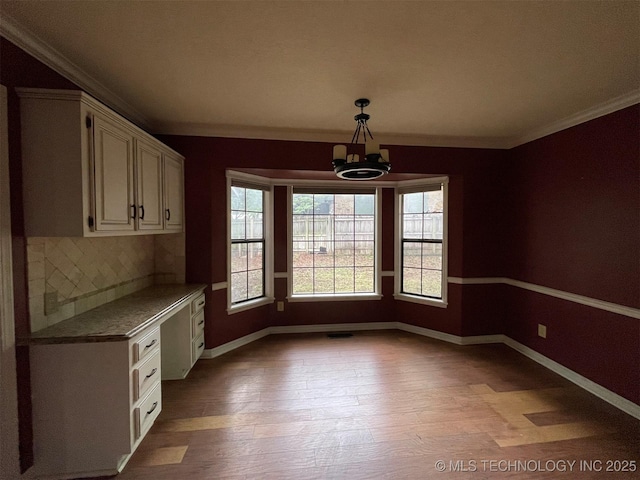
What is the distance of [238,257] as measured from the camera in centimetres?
353

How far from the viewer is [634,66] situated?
1882 mm

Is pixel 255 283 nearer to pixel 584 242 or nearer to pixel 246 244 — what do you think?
pixel 246 244

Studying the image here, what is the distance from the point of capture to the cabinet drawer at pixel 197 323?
2.78m

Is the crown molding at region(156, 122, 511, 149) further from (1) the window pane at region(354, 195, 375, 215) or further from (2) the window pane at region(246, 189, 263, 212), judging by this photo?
(1) the window pane at region(354, 195, 375, 215)

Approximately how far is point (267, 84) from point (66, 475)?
2870mm

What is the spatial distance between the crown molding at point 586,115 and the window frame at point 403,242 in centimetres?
98

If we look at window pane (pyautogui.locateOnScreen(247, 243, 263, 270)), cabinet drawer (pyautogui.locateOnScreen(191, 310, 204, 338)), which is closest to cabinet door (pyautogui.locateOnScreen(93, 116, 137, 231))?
cabinet drawer (pyautogui.locateOnScreen(191, 310, 204, 338))

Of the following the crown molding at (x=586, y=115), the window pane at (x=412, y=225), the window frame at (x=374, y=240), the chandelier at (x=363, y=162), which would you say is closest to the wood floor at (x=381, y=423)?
the window frame at (x=374, y=240)

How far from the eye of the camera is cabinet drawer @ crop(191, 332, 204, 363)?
2.79 metres

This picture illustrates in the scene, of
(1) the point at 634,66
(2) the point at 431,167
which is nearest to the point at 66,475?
(2) the point at 431,167

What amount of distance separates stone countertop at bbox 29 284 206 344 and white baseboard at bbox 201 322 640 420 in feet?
3.44

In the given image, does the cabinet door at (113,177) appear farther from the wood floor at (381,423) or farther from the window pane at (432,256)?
the window pane at (432,256)

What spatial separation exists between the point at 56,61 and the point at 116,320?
1.72m

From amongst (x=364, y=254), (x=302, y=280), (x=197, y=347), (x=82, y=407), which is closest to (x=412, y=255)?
(x=364, y=254)
